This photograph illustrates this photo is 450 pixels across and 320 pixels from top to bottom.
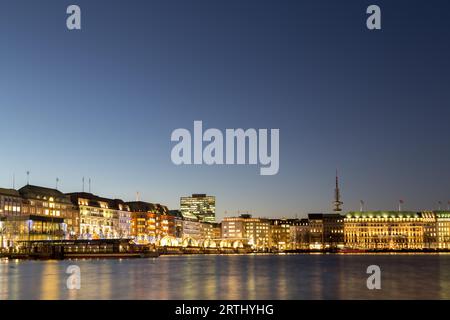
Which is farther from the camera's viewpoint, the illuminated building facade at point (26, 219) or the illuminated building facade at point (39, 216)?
the illuminated building facade at point (39, 216)

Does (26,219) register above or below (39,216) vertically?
below

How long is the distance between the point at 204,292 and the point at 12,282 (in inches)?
918

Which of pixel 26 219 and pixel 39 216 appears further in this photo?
pixel 39 216

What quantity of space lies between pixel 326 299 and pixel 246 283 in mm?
19376

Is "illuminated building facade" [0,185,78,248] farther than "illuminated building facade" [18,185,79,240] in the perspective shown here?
No
